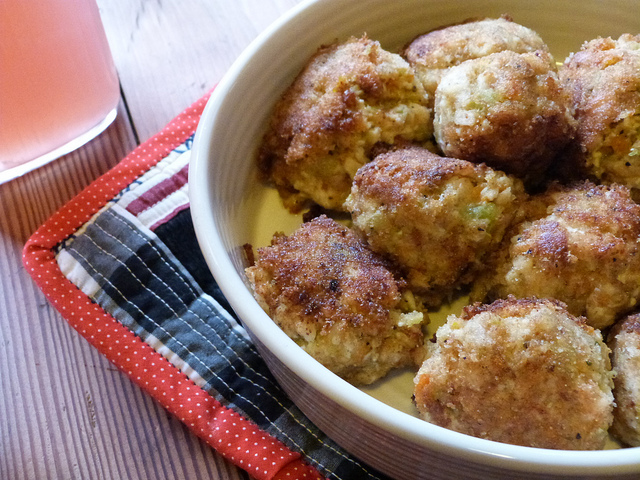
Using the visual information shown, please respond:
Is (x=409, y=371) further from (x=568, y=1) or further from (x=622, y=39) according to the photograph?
(x=568, y=1)

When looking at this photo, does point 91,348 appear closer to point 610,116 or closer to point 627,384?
point 627,384

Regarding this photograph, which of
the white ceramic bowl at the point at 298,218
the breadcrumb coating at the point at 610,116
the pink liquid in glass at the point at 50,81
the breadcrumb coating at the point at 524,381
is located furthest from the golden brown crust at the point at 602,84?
the pink liquid in glass at the point at 50,81

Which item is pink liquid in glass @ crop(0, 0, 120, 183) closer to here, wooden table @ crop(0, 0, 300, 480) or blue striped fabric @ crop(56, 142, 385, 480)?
wooden table @ crop(0, 0, 300, 480)

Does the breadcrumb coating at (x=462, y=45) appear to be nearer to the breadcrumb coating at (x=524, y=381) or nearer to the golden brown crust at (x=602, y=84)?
the golden brown crust at (x=602, y=84)

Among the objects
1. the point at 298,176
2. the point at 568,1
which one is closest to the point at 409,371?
the point at 298,176

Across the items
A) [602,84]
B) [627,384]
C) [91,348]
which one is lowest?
[91,348]

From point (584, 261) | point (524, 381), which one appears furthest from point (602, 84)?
point (524, 381)

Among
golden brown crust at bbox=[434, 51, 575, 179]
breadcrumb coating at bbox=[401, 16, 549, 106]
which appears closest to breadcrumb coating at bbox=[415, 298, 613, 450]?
golden brown crust at bbox=[434, 51, 575, 179]
